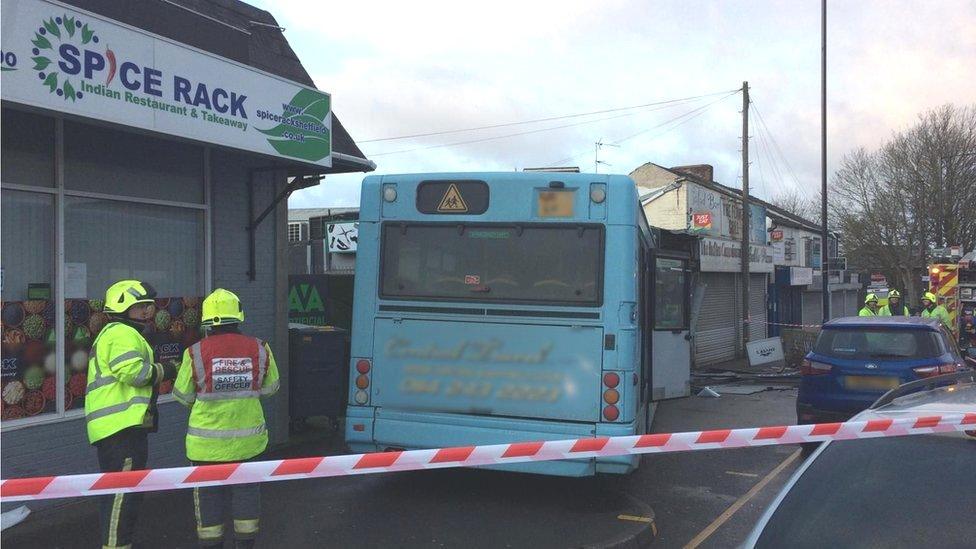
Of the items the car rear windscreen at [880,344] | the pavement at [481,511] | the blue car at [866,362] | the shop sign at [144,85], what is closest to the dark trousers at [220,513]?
the pavement at [481,511]

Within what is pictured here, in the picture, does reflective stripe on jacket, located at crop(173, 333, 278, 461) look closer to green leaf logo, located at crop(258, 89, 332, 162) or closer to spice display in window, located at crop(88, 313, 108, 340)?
spice display in window, located at crop(88, 313, 108, 340)

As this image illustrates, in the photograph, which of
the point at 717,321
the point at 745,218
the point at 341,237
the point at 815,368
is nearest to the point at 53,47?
the point at 815,368

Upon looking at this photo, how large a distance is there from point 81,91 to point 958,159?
42.7 meters

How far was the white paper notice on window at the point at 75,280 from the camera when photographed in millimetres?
6285

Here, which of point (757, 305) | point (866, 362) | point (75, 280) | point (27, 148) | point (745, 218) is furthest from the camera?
point (757, 305)

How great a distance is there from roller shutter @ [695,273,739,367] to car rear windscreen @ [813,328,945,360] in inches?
409

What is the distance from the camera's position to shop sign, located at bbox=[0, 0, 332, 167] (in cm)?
475

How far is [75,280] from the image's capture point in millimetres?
6355

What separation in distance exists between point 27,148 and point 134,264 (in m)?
1.39

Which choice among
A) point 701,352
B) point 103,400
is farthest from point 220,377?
point 701,352

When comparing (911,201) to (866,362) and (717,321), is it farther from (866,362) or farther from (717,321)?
(866,362)

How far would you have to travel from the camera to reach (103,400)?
14.5 feet

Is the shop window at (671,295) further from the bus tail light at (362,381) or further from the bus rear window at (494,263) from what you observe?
the bus tail light at (362,381)

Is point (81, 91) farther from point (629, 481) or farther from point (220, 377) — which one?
point (629, 481)
